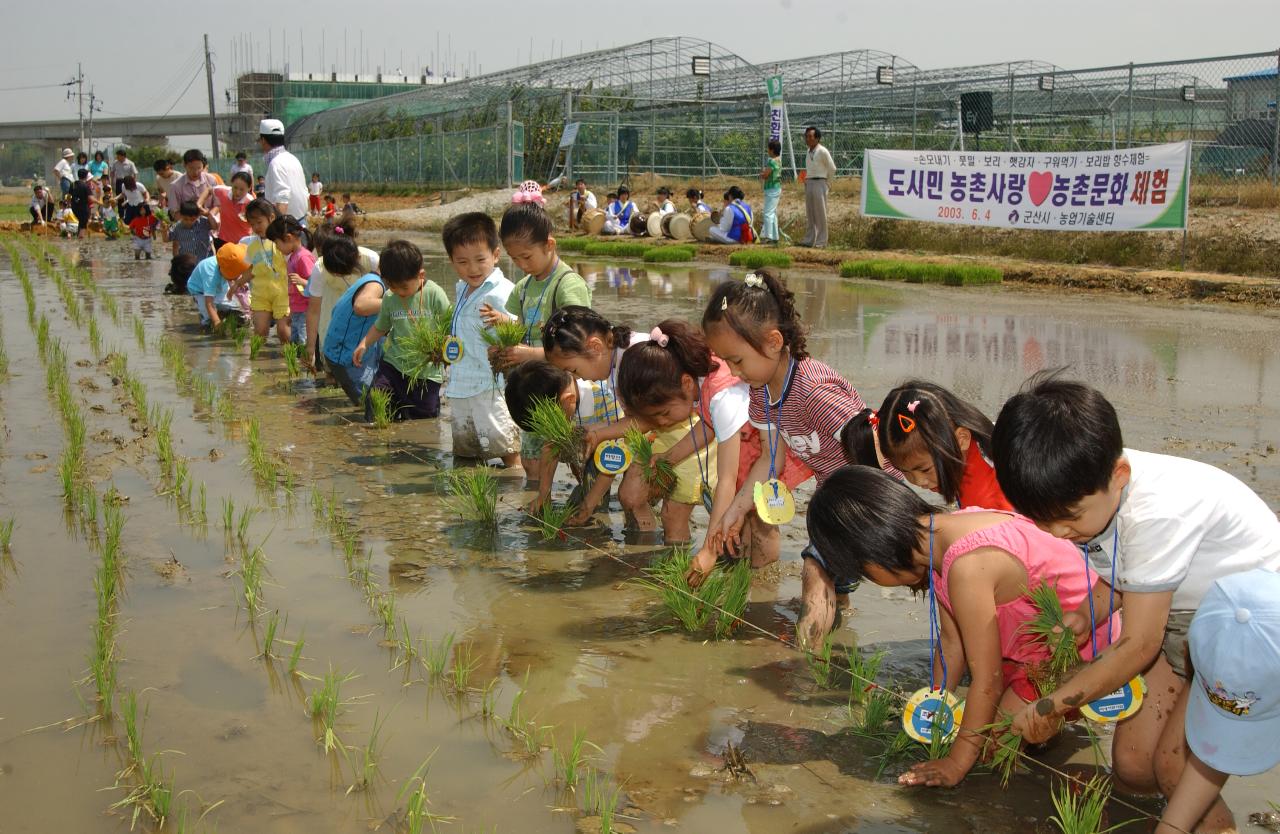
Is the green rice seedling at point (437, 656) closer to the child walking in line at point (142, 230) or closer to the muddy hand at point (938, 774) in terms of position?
the muddy hand at point (938, 774)

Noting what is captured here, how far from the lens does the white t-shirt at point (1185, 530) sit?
224cm

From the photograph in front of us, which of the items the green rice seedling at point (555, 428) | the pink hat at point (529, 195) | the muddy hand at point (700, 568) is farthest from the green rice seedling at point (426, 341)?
the muddy hand at point (700, 568)

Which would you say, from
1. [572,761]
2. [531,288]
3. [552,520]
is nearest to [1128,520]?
[572,761]

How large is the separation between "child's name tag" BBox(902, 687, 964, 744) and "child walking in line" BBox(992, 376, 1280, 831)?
16cm

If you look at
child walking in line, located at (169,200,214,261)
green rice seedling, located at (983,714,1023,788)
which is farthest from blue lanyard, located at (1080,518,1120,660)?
child walking in line, located at (169,200,214,261)

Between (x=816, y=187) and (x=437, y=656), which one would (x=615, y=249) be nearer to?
(x=816, y=187)

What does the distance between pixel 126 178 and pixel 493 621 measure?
1824 centimetres

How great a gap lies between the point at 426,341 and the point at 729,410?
205cm

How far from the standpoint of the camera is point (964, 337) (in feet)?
28.3

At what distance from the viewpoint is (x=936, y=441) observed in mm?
2818

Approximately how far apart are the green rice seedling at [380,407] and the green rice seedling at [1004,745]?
4.16m

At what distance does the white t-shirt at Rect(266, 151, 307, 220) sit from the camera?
899cm

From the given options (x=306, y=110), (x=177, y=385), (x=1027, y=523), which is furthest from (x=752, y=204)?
(x=306, y=110)

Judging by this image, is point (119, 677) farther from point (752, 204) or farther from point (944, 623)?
point (752, 204)
